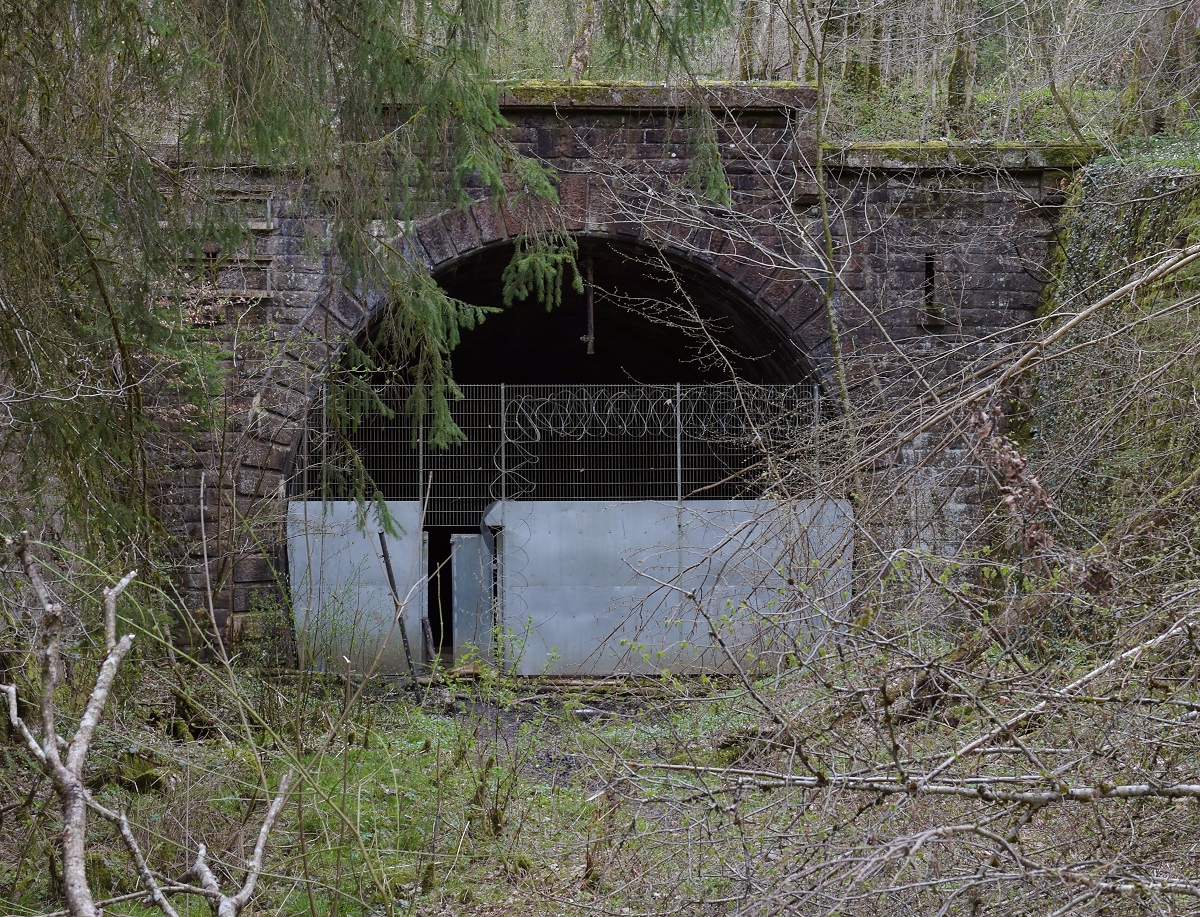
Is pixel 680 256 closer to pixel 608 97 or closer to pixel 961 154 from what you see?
pixel 608 97

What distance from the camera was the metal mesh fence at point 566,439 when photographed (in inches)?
377

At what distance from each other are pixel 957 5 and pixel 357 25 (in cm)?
1164

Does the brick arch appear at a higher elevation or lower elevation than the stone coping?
lower

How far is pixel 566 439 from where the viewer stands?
11898mm

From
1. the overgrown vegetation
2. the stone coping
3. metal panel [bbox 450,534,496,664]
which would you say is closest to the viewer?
the overgrown vegetation

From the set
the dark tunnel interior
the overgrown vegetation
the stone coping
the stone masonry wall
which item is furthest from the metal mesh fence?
the overgrown vegetation

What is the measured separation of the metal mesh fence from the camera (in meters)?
9.59

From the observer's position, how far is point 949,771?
10.9 feet

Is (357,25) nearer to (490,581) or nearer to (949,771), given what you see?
(949,771)

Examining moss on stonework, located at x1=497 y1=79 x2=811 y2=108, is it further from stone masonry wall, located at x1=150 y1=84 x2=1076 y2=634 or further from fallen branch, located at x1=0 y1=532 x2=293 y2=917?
fallen branch, located at x1=0 y1=532 x2=293 y2=917

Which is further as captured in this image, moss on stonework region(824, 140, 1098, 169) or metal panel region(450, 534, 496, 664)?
metal panel region(450, 534, 496, 664)

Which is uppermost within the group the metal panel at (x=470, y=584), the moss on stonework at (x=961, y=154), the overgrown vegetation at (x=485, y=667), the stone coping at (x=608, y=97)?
the stone coping at (x=608, y=97)

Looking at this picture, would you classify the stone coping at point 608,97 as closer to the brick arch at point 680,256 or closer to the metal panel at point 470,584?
the brick arch at point 680,256

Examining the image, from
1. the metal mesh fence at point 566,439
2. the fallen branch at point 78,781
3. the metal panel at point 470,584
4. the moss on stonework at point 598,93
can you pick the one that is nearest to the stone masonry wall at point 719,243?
the moss on stonework at point 598,93
